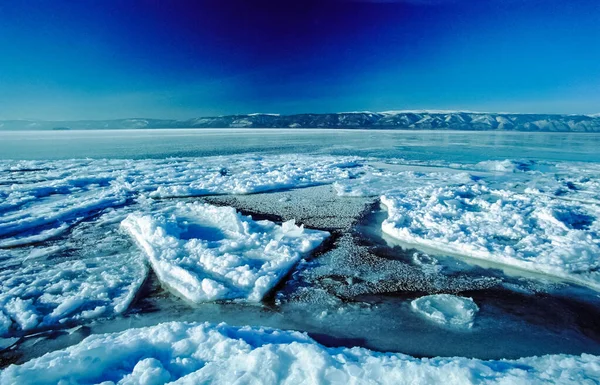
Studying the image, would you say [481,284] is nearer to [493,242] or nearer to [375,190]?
[493,242]

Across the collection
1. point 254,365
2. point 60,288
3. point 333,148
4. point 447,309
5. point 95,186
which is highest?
point 333,148

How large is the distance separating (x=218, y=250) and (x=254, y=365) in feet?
9.31

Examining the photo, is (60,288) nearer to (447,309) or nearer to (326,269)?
(326,269)

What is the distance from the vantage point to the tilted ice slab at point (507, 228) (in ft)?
16.1

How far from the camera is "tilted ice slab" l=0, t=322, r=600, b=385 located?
249 centimetres

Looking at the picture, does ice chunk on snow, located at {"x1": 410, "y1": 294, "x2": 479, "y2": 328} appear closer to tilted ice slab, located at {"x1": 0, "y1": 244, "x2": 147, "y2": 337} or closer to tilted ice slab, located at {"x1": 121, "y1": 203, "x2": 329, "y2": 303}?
tilted ice slab, located at {"x1": 121, "y1": 203, "x2": 329, "y2": 303}

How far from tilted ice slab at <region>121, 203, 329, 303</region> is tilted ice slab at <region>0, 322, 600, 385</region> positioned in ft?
3.50

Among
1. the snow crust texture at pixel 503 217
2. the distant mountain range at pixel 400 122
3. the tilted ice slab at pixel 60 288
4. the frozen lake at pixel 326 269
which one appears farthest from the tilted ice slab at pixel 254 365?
the distant mountain range at pixel 400 122

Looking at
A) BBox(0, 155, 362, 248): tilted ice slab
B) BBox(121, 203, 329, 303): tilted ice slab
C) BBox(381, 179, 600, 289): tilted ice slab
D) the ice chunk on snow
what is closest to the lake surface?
BBox(0, 155, 362, 248): tilted ice slab

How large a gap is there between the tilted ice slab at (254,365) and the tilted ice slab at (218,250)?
1067mm

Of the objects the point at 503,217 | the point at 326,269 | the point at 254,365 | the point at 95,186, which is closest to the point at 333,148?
the point at 95,186

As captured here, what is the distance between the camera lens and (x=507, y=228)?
6230mm

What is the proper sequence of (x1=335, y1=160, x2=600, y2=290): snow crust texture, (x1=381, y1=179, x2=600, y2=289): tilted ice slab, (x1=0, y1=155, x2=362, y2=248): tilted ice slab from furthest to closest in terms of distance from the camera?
(x1=0, y1=155, x2=362, y2=248): tilted ice slab
(x1=335, y1=160, x2=600, y2=290): snow crust texture
(x1=381, y1=179, x2=600, y2=289): tilted ice slab

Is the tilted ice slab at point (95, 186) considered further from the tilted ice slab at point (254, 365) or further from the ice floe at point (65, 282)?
the tilted ice slab at point (254, 365)
